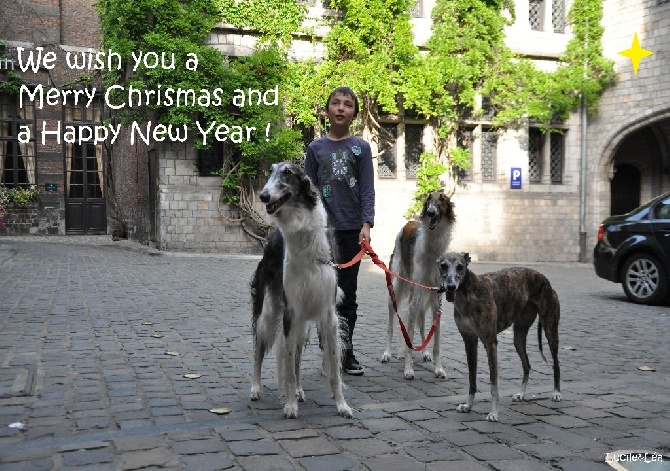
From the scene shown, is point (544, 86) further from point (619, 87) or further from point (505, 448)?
point (505, 448)

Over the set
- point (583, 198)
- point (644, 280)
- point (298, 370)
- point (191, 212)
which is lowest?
point (644, 280)

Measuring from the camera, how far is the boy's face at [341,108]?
5605 millimetres

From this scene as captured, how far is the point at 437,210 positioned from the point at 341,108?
1362 mm

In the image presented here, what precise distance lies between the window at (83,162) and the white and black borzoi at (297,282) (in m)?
25.9

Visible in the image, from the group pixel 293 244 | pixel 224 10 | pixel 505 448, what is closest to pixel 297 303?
pixel 293 244

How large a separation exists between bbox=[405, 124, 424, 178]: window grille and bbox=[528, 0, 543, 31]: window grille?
5527 mm

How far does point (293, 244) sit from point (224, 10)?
52.5 feet

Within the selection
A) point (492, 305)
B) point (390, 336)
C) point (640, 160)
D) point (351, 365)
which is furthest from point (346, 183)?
point (640, 160)

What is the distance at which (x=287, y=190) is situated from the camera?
4.30 m

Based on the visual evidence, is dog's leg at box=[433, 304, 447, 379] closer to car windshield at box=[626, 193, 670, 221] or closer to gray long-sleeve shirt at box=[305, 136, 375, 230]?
gray long-sleeve shirt at box=[305, 136, 375, 230]

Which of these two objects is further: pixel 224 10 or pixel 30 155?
pixel 30 155

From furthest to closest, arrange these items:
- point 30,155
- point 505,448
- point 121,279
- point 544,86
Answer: point 30,155 → point 544,86 → point 121,279 → point 505,448

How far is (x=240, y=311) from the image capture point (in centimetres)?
918

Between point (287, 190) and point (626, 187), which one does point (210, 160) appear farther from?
point (626, 187)
